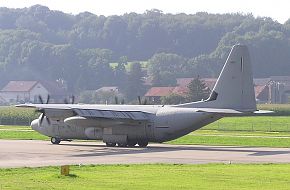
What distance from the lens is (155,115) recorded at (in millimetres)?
58125

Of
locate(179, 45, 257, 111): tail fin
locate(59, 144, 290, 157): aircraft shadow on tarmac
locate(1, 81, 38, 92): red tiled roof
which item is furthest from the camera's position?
locate(1, 81, 38, 92): red tiled roof

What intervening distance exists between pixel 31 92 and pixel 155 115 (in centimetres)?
13027

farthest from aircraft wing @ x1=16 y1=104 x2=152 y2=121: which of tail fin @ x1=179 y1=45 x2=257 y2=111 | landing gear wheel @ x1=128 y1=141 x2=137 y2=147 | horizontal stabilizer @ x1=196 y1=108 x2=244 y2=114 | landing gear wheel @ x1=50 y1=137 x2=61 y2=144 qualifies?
tail fin @ x1=179 y1=45 x2=257 y2=111

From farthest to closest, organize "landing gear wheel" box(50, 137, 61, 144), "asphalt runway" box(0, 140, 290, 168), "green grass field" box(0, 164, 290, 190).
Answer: "landing gear wheel" box(50, 137, 61, 144) < "asphalt runway" box(0, 140, 290, 168) < "green grass field" box(0, 164, 290, 190)

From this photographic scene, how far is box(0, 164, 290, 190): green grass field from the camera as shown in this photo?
30.4 meters

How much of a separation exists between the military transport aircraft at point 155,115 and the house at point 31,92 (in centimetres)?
12118

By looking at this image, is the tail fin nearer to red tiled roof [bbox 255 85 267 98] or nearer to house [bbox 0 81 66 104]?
house [bbox 0 81 66 104]

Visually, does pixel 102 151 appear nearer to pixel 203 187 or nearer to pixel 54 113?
pixel 54 113

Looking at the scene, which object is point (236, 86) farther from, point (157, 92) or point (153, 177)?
point (157, 92)

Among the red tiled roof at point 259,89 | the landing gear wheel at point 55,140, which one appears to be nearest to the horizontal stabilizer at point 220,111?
the landing gear wheel at point 55,140

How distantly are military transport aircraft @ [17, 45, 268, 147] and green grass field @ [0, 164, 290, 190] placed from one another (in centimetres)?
1541

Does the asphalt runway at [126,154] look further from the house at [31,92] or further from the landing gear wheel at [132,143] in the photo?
the house at [31,92]

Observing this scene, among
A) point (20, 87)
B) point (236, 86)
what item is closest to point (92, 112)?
point (236, 86)

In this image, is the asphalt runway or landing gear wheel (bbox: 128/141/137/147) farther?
landing gear wheel (bbox: 128/141/137/147)
